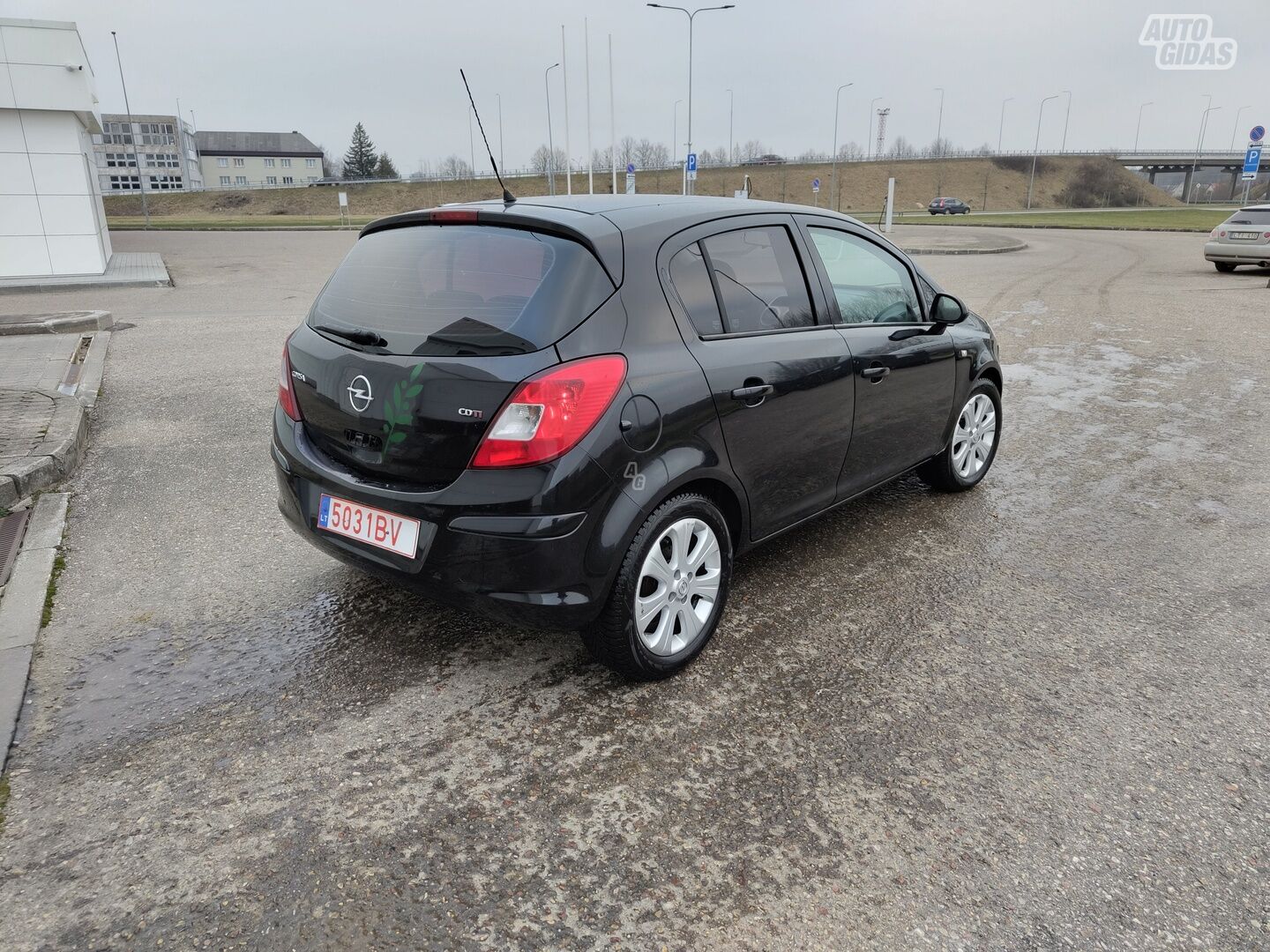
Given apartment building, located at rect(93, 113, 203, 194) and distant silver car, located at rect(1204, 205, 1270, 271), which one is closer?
distant silver car, located at rect(1204, 205, 1270, 271)

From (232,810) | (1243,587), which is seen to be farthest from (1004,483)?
(232,810)

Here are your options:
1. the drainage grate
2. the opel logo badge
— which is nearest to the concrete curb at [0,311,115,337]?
the drainage grate

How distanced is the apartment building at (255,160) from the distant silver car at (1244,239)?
5186 inches

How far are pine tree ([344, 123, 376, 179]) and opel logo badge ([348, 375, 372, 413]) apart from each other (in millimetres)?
124109

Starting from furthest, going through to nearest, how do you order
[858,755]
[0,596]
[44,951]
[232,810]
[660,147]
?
[660,147] → [0,596] → [858,755] → [232,810] → [44,951]

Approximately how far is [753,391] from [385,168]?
128m

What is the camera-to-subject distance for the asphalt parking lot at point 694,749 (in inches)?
85.8

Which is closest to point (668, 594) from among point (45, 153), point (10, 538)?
point (10, 538)

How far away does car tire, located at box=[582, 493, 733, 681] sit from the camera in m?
2.96

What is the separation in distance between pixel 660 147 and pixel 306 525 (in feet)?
385

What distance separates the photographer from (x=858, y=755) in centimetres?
278

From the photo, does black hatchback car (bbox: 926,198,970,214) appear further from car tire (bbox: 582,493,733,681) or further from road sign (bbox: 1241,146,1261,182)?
car tire (bbox: 582,493,733,681)

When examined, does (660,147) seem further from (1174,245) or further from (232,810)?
(232,810)

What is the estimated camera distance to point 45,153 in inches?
672
